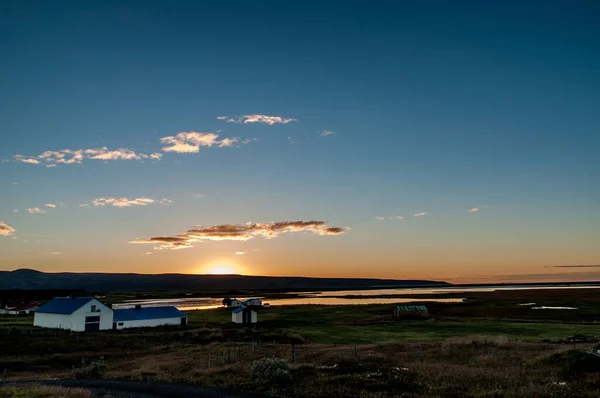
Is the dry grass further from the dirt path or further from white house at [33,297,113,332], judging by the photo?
white house at [33,297,113,332]

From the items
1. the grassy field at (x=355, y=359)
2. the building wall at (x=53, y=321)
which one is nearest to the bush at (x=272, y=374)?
the grassy field at (x=355, y=359)

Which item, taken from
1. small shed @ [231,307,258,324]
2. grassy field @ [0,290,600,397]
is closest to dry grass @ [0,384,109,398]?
grassy field @ [0,290,600,397]

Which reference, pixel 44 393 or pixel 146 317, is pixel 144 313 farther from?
pixel 44 393

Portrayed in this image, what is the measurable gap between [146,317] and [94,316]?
9890mm

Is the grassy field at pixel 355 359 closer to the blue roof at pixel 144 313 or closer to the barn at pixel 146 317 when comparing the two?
the barn at pixel 146 317

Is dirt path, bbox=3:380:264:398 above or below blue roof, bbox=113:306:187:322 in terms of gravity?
above

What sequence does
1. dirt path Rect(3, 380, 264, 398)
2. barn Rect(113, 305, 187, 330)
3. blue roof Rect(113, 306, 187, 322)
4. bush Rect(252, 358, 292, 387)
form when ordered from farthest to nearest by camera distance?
blue roof Rect(113, 306, 187, 322) < barn Rect(113, 305, 187, 330) < bush Rect(252, 358, 292, 387) < dirt path Rect(3, 380, 264, 398)

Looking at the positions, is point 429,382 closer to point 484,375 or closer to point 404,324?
point 484,375

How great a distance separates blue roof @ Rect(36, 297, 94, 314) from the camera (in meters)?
80.6

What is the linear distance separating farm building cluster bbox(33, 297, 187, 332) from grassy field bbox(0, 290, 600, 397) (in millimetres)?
6437

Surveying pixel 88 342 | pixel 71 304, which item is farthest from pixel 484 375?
pixel 71 304

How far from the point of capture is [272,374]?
27.4 metres

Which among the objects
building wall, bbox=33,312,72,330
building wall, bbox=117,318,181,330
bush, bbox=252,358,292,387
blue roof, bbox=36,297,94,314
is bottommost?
building wall, bbox=117,318,181,330

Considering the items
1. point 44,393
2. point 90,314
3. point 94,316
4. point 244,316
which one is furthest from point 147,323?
point 44,393
